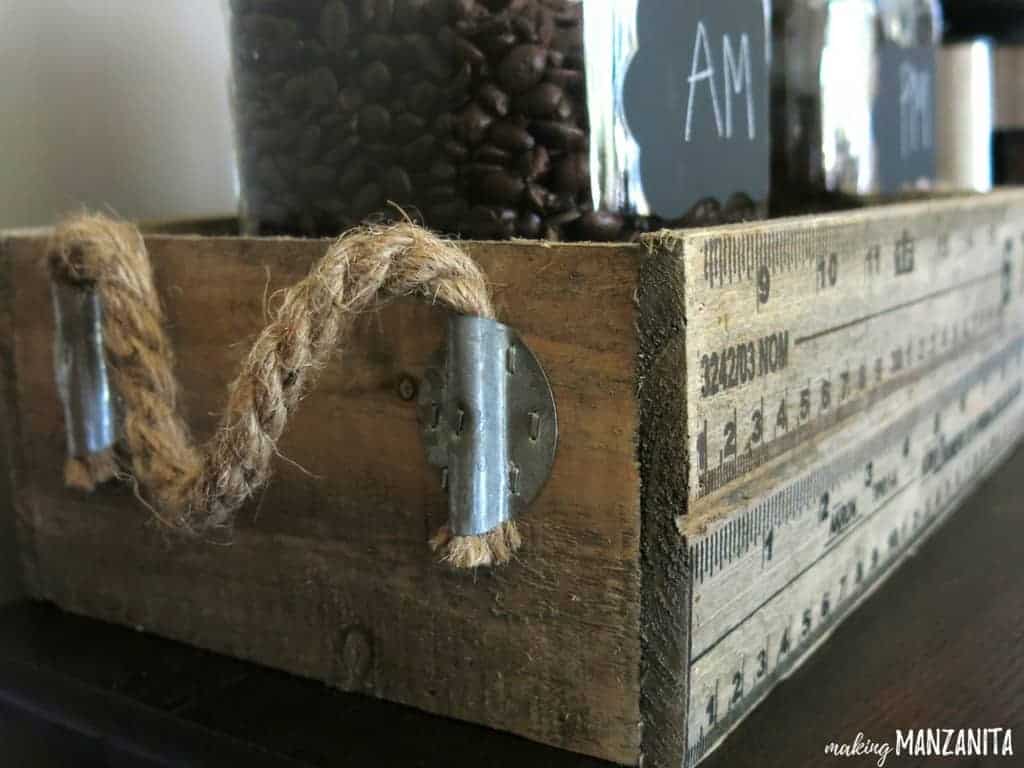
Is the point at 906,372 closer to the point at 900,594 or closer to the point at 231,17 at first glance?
the point at 900,594

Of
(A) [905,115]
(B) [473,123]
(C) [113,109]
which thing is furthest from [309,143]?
(A) [905,115]

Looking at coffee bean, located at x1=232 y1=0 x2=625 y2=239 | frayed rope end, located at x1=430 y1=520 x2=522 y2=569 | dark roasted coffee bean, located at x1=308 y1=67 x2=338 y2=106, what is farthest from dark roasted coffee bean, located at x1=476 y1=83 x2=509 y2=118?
frayed rope end, located at x1=430 y1=520 x2=522 y2=569

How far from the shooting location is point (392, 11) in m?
0.57

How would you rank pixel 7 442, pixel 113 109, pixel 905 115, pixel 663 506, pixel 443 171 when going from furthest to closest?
pixel 905 115 < pixel 113 109 < pixel 7 442 < pixel 443 171 < pixel 663 506

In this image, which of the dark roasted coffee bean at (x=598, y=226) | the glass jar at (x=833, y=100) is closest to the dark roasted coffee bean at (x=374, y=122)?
the dark roasted coffee bean at (x=598, y=226)

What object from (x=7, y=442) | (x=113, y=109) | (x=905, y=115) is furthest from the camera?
(x=905, y=115)

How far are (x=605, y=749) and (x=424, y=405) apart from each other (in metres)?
0.18

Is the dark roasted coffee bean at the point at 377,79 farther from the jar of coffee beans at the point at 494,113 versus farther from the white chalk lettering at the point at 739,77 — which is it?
the white chalk lettering at the point at 739,77

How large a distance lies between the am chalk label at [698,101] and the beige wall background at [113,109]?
0.39 m

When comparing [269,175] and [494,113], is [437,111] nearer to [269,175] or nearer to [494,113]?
[494,113]

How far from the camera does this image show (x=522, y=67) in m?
0.54

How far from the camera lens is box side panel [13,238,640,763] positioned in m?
0.48

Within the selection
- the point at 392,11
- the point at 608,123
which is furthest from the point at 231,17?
the point at 608,123

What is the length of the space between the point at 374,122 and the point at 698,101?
0.61ft
